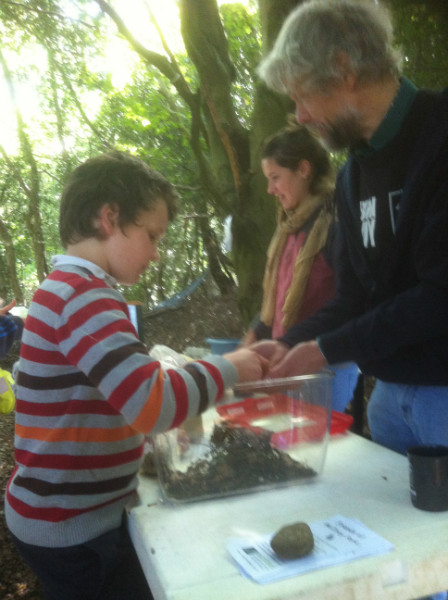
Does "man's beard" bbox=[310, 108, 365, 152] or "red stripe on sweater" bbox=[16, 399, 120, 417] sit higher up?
"man's beard" bbox=[310, 108, 365, 152]

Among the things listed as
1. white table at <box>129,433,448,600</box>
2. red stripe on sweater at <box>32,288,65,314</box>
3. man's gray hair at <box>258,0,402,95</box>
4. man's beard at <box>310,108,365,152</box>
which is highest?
man's gray hair at <box>258,0,402,95</box>

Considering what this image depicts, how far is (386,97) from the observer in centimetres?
140

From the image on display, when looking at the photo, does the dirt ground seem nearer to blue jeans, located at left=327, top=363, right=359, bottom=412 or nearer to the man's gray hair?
blue jeans, located at left=327, top=363, right=359, bottom=412

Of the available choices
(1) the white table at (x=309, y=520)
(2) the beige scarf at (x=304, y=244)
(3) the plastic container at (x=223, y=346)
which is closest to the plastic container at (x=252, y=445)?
(1) the white table at (x=309, y=520)

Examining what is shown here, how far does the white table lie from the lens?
0.81 metres

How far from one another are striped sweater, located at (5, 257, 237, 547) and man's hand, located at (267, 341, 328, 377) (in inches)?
10.1

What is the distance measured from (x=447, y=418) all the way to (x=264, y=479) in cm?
50

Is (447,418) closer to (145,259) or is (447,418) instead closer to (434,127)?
(434,127)

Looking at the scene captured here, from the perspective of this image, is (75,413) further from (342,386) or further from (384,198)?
(342,386)

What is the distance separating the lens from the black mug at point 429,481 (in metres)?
1.02

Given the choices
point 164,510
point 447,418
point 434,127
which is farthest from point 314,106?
point 164,510

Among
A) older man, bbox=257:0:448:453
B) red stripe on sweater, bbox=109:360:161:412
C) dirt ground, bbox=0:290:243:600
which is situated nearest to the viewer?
red stripe on sweater, bbox=109:360:161:412

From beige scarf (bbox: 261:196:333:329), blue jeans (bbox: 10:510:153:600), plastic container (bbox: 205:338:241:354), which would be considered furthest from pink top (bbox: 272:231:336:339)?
Result: blue jeans (bbox: 10:510:153:600)

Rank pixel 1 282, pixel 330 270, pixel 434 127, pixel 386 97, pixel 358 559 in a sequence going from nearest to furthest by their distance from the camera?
pixel 358 559 → pixel 434 127 → pixel 386 97 → pixel 330 270 → pixel 1 282
